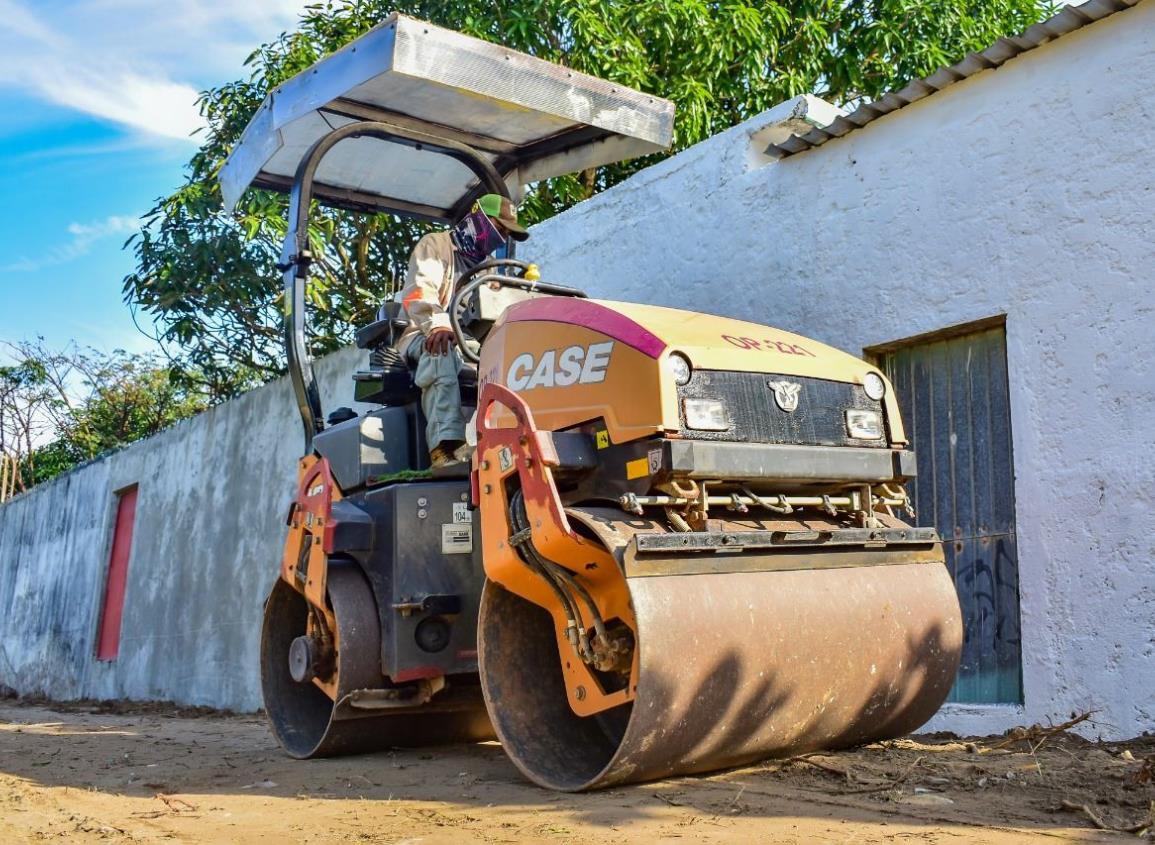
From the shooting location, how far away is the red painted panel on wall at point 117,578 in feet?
46.8

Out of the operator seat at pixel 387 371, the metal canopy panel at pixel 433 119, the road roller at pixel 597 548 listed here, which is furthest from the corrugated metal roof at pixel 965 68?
the operator seat at pixel 387 371

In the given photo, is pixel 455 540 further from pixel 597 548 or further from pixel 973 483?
pixel 973 483

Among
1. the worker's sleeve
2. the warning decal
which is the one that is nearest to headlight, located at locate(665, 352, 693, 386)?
the warning decal

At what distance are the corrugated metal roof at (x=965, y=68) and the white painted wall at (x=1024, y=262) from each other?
0.19 feet

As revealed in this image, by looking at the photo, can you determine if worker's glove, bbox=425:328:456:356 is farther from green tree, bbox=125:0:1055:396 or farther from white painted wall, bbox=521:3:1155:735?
green tree, bbox=125:0:1055:396

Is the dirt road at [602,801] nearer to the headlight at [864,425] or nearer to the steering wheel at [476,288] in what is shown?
the headlight at [864,425]

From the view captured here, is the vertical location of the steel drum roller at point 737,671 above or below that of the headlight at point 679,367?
below

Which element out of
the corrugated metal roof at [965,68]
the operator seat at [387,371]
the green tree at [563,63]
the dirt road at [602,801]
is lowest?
the dirt road at [602,801]

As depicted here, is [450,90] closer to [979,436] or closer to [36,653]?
[979,436]

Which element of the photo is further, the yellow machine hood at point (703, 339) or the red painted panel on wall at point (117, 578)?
the red painted panel on wall at point (117, 578)

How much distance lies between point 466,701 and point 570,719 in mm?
953

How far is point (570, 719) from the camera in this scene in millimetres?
4625

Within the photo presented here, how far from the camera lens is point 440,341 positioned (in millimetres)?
5449

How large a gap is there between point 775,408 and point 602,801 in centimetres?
146
